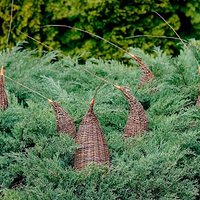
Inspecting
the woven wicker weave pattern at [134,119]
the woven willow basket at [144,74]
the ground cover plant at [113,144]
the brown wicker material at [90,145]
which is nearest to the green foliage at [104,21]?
the ground cover plant at [113,144]

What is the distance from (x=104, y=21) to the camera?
6102 mm

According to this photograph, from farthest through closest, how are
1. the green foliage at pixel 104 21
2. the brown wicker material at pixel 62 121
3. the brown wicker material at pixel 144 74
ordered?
the green foliage at pixel 104 21, the brown wicker material at pixel 144 74, the brown wicker material at pixel 62 121

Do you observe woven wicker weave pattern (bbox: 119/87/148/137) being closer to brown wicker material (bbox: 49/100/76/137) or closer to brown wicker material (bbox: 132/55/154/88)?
brown wicker material (bbox: 49/100/76/137)

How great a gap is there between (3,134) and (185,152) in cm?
98

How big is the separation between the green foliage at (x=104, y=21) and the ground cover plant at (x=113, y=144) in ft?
7.22

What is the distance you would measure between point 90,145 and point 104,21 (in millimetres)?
3413

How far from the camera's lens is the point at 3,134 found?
315 centimetres

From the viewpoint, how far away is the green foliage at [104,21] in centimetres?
604

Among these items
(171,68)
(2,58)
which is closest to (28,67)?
(2,58)

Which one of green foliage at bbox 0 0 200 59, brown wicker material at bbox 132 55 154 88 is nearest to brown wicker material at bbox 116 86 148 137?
brown wicker material at bbox 132 55 154 88

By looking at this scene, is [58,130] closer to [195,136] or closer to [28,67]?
[195,136]

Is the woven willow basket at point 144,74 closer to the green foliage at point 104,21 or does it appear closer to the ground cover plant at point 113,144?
the ground cover plant at point 113,144

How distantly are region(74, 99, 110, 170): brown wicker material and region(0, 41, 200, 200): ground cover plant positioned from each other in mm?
42

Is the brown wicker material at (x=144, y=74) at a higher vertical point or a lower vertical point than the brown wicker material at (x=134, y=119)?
higher
